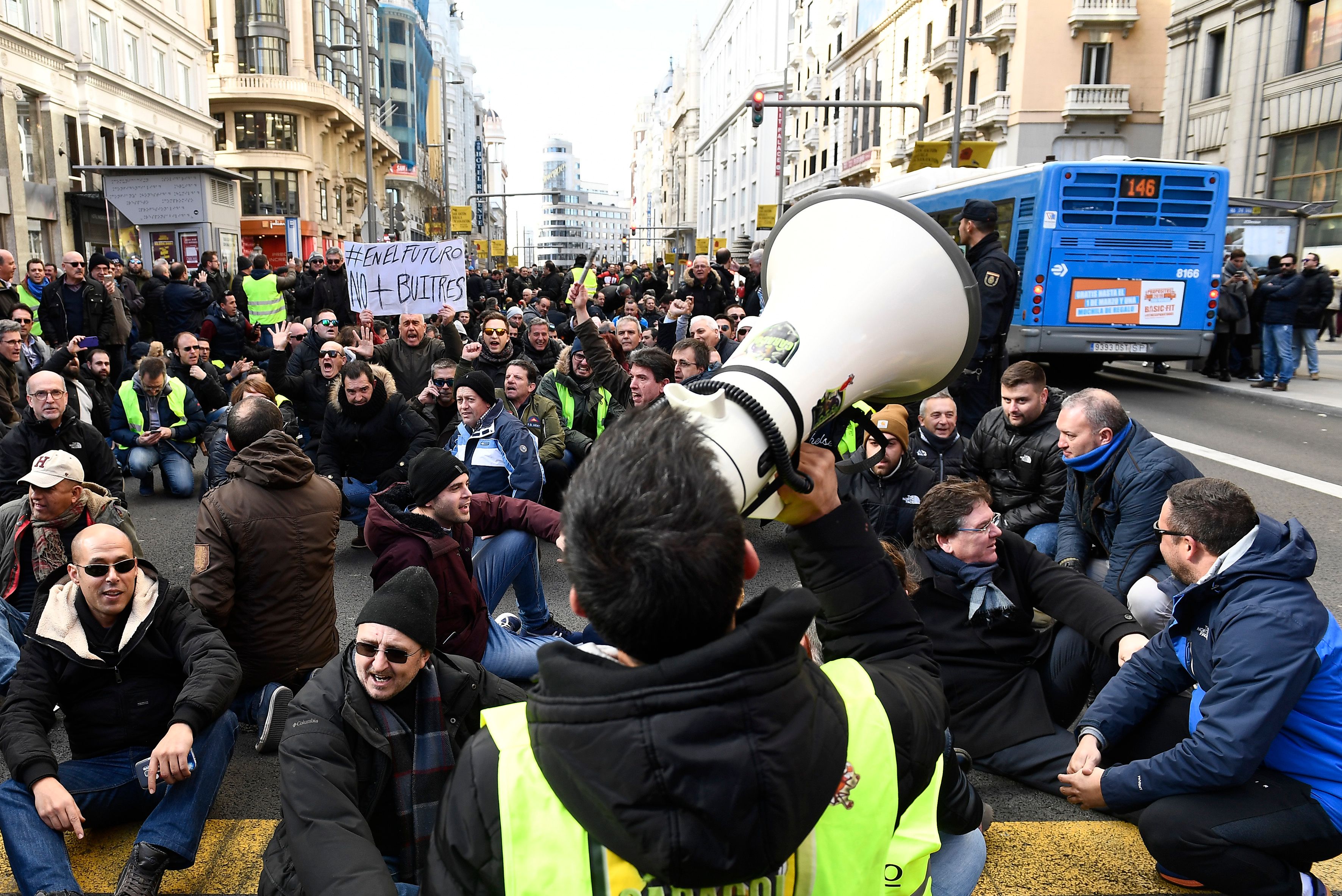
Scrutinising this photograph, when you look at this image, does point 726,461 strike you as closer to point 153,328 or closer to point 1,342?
point 1,342

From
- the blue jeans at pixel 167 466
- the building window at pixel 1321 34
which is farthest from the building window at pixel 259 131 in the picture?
the blue jeans at pixel 167 466

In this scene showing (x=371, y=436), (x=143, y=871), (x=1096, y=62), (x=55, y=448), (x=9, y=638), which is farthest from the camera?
(x=1096, y=62)

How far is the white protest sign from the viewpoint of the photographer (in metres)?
9.79

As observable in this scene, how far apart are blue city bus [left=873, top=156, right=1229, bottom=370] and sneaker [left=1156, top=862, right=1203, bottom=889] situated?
1000 centimetres

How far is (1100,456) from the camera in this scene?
13.6 ft

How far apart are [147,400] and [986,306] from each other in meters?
6.63

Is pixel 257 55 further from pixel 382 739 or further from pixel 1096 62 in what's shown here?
pixel 382 739

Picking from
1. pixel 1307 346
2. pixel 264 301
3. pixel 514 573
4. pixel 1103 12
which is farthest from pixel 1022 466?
pixel 1103 12

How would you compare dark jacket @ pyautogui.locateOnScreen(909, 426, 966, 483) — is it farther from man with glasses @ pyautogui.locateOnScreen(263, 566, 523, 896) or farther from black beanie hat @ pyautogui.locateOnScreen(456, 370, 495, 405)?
man with glasses @ pyautogui.locateOnScreen(263, 566, 523, 896)

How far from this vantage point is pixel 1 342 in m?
7.57

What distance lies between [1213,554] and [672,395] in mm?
1924

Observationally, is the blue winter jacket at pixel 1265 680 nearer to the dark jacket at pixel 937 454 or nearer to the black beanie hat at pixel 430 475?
the black beanie hat at pixel 430 475

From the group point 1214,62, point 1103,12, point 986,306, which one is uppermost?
point 1103,12

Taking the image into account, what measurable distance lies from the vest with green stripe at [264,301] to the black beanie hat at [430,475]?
416 inches
